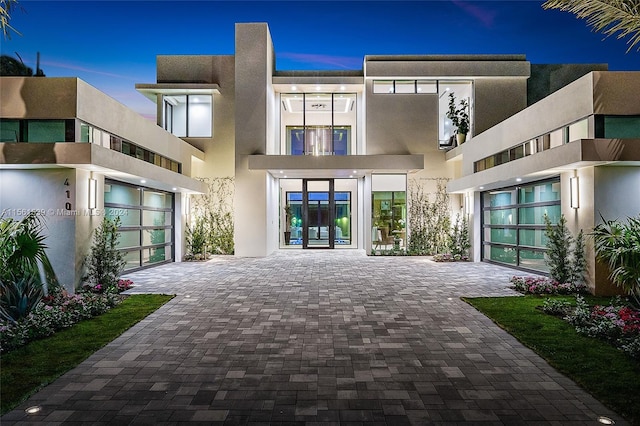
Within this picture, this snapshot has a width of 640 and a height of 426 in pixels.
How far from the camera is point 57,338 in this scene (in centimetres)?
556

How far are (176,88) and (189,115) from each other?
1.26 meters

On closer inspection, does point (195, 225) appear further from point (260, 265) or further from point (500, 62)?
point (500, 62)

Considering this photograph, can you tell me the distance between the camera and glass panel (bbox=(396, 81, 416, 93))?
1747cm

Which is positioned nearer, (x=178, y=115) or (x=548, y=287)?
(x=548, y=287)

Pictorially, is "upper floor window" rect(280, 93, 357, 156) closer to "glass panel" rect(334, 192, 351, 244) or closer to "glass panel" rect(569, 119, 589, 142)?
"glass panel" rect(334, 192, 351, 244)

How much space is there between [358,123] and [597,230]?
Answer: 12604 mm

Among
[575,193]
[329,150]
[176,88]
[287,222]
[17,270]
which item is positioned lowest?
[17,270]

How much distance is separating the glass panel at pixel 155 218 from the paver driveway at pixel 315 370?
5481mm

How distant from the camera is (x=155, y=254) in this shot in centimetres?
1356

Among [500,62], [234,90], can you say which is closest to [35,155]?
[234,90]

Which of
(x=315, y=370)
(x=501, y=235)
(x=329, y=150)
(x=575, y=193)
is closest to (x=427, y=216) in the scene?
(x=501, y=235)

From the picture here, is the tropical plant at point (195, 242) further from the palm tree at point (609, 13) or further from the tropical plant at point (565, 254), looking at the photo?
the palm tree at point (609, 13)

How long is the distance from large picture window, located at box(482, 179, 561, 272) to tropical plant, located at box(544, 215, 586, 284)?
2.92ft

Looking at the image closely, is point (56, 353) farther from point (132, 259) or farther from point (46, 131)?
point (132, 259)
